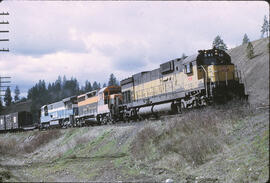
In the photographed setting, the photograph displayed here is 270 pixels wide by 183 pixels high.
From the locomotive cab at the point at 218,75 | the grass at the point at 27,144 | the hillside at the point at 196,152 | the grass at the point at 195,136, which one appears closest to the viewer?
the hillside at the point at 196,152

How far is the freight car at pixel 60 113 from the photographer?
3728 cm

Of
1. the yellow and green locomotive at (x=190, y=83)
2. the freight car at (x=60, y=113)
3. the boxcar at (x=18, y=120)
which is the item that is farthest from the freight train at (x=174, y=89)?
the boxcar at (x=18, y=120)

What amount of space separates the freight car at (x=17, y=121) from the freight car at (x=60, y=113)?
2.19 metres

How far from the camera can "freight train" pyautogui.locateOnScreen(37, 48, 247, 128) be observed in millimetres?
15867

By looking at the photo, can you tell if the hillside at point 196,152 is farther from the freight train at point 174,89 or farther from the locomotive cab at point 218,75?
the freight train at point 174,89

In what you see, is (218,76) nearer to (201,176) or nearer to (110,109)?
(201,176)

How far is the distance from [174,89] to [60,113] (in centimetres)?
2588

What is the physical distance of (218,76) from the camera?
634 inches

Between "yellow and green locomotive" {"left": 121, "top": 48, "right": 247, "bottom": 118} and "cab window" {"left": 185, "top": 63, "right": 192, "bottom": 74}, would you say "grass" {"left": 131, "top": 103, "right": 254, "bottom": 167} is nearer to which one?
"yellow and green locomotive" {"left": 121, "top": 48, "right": 247, "bottom": 118}

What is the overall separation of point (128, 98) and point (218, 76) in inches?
390

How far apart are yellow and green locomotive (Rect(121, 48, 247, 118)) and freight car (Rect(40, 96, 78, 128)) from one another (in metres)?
17.2

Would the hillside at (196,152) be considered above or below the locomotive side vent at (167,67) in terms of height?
below

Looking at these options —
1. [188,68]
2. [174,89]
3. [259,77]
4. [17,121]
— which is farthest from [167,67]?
[17,121]

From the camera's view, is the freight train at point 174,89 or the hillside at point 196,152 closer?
the hillside at point 196,152
